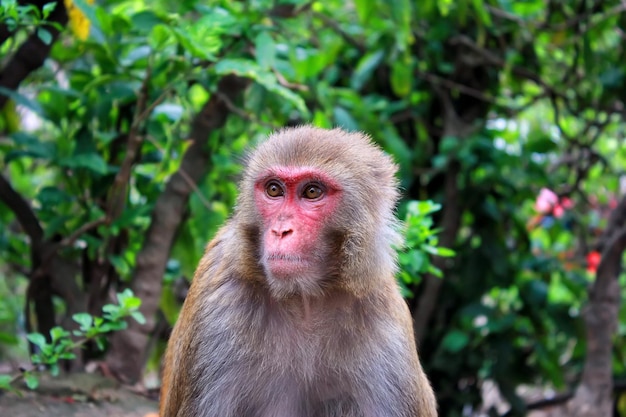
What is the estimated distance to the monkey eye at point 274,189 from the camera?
3229mm

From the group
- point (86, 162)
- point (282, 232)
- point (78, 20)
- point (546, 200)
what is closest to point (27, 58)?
point (78, 20)

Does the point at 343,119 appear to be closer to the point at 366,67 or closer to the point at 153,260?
the point at 366,67

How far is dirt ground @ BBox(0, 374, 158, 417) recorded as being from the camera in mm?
3959

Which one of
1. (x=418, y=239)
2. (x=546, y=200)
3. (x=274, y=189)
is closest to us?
(x=274, y=189)

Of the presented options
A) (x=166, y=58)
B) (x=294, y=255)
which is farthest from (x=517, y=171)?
(x=294, y=255)

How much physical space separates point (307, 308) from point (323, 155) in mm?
617

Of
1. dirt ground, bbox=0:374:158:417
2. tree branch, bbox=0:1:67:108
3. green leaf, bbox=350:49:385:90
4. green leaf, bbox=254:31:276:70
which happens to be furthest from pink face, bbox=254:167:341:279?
green leaf, bbox=350:49:385:90

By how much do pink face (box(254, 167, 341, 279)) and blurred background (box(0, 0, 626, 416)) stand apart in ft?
2.30

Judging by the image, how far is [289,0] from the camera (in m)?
4.60

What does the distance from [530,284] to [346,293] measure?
3089 mm

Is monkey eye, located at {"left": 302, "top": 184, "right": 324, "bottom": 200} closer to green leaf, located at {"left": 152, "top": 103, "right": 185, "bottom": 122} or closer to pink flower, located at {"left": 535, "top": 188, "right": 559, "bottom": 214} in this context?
green leaf, located at {"left": 152, "top": 103, "right": 185, "bottom": 122}

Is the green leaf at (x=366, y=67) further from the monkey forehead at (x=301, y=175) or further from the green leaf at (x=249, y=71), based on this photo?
the monkey forehead at (x=301, y=175)

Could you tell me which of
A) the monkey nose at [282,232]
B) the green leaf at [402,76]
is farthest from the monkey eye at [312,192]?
the green leaf at [402,76]

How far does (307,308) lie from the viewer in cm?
325
